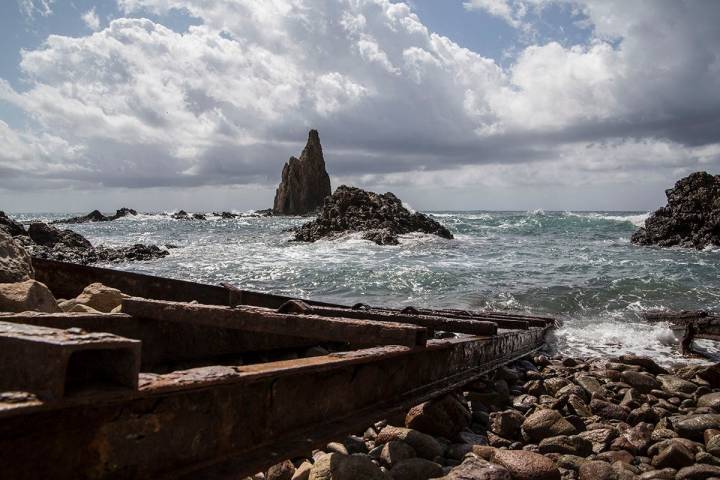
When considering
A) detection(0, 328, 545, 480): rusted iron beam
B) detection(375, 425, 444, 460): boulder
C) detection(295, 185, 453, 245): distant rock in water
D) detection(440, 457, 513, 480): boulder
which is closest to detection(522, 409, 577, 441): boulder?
detection(375, 425, 444, 460): boulder

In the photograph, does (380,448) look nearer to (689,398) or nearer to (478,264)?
(689,398)

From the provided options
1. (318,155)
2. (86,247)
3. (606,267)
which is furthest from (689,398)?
(318,155)

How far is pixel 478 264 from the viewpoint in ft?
69.4

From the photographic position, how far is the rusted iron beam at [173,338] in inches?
127

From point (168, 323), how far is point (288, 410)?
6.25 feet

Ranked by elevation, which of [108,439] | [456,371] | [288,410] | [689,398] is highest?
[108,439]

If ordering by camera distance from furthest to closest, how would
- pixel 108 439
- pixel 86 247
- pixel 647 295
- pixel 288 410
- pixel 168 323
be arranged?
1. pixel 86 247
2. pixel 647 295
3. pixel 168 323
4. pixel 288 410
5. pixel 108 439

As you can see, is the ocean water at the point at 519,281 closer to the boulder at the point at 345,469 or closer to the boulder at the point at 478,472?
the boulder at the point at 478,472

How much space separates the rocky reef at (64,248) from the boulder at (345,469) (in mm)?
21661

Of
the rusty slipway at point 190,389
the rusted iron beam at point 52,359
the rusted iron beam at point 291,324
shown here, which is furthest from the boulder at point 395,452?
the rusted iron beam at point 52,359

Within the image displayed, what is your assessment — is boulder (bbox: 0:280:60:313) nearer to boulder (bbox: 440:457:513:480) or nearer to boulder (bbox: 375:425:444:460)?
boulder (bbox: 375:425:444:460)

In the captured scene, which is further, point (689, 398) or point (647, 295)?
point (647, 295)

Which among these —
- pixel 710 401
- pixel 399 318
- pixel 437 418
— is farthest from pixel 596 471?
pixel 710 401

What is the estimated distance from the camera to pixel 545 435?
427 centimetres
